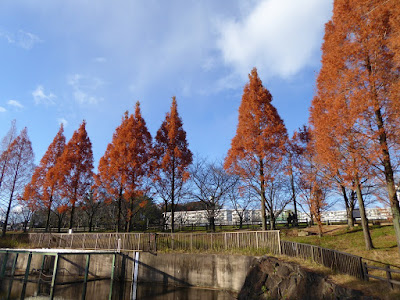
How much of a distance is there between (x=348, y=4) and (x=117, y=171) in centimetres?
2064

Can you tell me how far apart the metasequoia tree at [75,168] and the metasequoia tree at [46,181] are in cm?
92

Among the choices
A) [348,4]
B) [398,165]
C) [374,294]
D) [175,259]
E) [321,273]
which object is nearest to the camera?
[374,294]

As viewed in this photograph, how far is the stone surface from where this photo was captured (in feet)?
29.1

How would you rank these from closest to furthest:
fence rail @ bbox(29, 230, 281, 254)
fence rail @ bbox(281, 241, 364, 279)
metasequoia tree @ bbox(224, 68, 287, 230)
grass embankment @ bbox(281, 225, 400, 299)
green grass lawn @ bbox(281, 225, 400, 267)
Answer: grass embankment @ bbox(281, 225, 400, 299)
fence rail @ bbox(281, 241, 364, 279)
green grass lawn @ bbox(281, 225, 400, 267)
fence rail @ bbox(29, 230, 281, 254)
metasequoia tree @ bbox(224, 68, 287, 230)

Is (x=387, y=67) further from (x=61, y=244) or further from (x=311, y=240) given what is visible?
(x=61, y=244)

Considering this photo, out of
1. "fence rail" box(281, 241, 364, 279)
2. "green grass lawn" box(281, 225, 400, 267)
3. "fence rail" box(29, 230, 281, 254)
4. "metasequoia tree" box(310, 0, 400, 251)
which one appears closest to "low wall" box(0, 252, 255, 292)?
"fence rail" box(29, 230, 281, 254)

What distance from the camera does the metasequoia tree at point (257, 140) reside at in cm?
1794

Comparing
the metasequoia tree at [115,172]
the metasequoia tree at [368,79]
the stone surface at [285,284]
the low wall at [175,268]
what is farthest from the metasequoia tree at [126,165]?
the metasequoia tree at [368,79]

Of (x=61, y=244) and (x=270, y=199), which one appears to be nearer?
(x=61, y=244)

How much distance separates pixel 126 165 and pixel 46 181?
10824mm

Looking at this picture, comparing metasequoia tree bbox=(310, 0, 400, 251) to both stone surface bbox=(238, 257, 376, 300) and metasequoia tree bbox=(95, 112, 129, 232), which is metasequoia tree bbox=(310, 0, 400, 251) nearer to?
stone surface bbox=(238, 257, 376, 300)

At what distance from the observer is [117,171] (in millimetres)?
22047

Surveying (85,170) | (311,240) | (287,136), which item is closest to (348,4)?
(287,136)

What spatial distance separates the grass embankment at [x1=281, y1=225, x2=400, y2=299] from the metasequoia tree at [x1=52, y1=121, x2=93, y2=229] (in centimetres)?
2143
